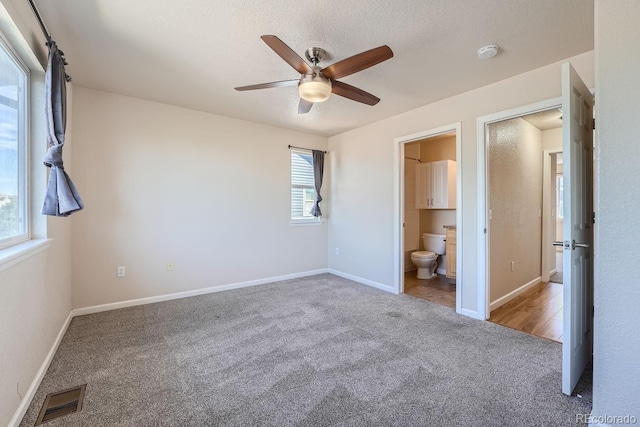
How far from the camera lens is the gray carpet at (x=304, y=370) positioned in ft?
5.12

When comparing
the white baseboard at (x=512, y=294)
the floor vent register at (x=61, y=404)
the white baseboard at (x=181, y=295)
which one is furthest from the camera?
the white baseboard at (x=512, y=294)

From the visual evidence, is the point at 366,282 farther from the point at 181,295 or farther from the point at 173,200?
the point at 173,200

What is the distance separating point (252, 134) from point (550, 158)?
4.69 metres

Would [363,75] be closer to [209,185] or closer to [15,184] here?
[209,185]

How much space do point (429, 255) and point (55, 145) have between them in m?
4.69

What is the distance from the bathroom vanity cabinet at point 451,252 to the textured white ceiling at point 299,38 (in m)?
2.26

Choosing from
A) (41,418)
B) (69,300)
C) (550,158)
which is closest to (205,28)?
(41,418)

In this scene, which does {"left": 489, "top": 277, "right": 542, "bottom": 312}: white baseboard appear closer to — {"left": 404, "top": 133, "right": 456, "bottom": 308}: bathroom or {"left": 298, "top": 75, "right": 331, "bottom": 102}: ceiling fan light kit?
{"left": 404, "top": 133, "right": 456, "bottom": 308}: bathroom

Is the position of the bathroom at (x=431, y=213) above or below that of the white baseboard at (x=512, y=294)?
above

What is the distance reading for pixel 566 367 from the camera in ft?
5.56

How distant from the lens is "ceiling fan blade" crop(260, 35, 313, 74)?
166 centimetres

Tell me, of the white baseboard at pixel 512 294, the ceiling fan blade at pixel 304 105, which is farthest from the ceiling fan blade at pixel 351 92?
the white baseboard at pixel 512 294

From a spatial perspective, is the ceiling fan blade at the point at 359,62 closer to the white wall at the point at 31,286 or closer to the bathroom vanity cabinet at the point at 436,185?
the white wall at the point at 31,286

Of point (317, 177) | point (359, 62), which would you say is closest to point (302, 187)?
point (317, 177)
